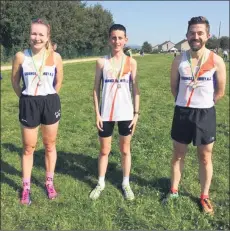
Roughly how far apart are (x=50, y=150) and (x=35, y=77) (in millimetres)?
1206

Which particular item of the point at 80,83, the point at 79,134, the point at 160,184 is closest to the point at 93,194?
the point at 160,184

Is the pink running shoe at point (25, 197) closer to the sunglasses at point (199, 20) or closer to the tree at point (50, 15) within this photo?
the sunglasses at point (199, 20)

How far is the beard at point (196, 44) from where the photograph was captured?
3926 mm

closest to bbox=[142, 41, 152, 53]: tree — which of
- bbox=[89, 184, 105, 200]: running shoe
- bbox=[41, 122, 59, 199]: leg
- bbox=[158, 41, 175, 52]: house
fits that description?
bbox=[158, 41, 175, 52]: house

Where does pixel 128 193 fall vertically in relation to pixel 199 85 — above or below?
below

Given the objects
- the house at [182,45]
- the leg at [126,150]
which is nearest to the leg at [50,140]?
the leg at [126,150]

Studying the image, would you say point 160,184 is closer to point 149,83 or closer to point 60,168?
point 60,168

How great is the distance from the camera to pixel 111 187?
5.37 m

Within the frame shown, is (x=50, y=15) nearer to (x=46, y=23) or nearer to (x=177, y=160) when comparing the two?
(x=46, y=23)

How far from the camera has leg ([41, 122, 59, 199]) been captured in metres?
4.77

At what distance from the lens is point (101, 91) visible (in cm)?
483

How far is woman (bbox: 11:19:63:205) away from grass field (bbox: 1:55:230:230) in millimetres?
527

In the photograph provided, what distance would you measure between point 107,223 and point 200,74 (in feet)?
7.35

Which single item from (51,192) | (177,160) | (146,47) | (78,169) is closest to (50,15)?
(78,169)
